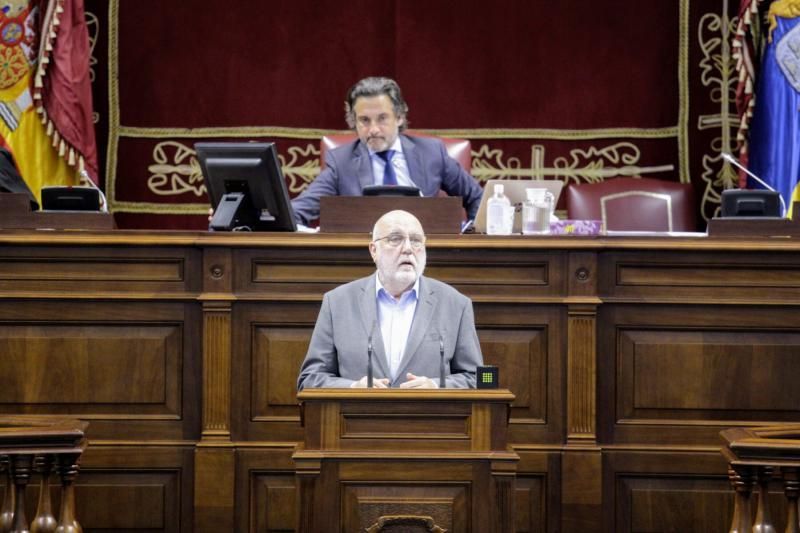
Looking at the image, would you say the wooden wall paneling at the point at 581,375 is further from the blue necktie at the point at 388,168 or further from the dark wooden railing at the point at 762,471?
the blue necktie at the point at 388,168

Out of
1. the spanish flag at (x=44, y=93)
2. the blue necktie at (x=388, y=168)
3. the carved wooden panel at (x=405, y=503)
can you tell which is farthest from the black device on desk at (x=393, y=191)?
the spanish flag at (x=44, y=93)

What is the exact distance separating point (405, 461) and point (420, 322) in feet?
2.35

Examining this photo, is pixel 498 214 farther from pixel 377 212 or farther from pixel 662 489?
pixel 662 489

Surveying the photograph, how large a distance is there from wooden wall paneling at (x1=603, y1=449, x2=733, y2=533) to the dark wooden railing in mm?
1188

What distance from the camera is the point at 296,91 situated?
727 centimetres

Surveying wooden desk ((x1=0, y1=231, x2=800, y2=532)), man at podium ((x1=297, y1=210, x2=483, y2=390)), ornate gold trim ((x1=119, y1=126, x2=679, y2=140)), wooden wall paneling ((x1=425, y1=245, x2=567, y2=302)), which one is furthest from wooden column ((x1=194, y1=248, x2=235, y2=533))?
ornate gold trim ((x1=119, y1=126, x2=679, y2=140))

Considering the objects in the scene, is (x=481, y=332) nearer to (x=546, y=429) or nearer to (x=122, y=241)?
(x=546, y=429)

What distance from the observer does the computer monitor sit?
465 cm

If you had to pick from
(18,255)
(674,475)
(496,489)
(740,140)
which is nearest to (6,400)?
(18,255)

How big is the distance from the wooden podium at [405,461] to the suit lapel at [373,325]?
22.2 inches

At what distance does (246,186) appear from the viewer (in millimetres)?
4742

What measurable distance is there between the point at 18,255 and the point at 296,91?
2934 millimetres

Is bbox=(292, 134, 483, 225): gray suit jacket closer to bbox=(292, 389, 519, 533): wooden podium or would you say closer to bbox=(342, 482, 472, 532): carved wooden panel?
bbox=(292, 389, 519, 533): wooden podium

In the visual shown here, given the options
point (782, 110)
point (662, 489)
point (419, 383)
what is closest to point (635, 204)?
point (782, 110)
